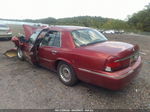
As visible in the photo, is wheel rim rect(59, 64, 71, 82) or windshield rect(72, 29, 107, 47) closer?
windshield rect(72, 29, 107, 47)

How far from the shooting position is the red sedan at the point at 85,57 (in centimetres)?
257

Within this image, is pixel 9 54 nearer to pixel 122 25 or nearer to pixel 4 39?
pixel 4 39

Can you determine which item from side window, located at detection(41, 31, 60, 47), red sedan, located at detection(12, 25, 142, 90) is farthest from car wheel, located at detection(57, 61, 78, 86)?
side window, located at detection(41, 31, 60, 47)

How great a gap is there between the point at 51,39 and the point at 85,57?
155cm

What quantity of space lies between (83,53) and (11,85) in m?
2.32

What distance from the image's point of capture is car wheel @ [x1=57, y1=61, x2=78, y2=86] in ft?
10.8

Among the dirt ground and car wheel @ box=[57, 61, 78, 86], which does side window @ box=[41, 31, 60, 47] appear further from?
the dirt ground

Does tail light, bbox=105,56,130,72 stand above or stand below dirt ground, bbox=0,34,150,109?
above

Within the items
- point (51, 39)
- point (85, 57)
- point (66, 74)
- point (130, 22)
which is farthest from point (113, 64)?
point (130, 22)

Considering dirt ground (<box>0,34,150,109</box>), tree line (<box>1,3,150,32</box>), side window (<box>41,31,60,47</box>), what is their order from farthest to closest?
tree line (<box>1,3,150,32</box>) → side window (<box>41,31,60,47</box>) → dirt ground (<box>0,34,150,109</box>)

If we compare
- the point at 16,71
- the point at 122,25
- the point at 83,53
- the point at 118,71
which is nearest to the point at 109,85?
the point at 118,71

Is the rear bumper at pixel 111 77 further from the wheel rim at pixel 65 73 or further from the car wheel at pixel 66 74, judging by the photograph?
the wheel rim at pixel 65 73

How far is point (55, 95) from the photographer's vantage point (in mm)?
3096

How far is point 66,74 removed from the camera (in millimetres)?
3559
